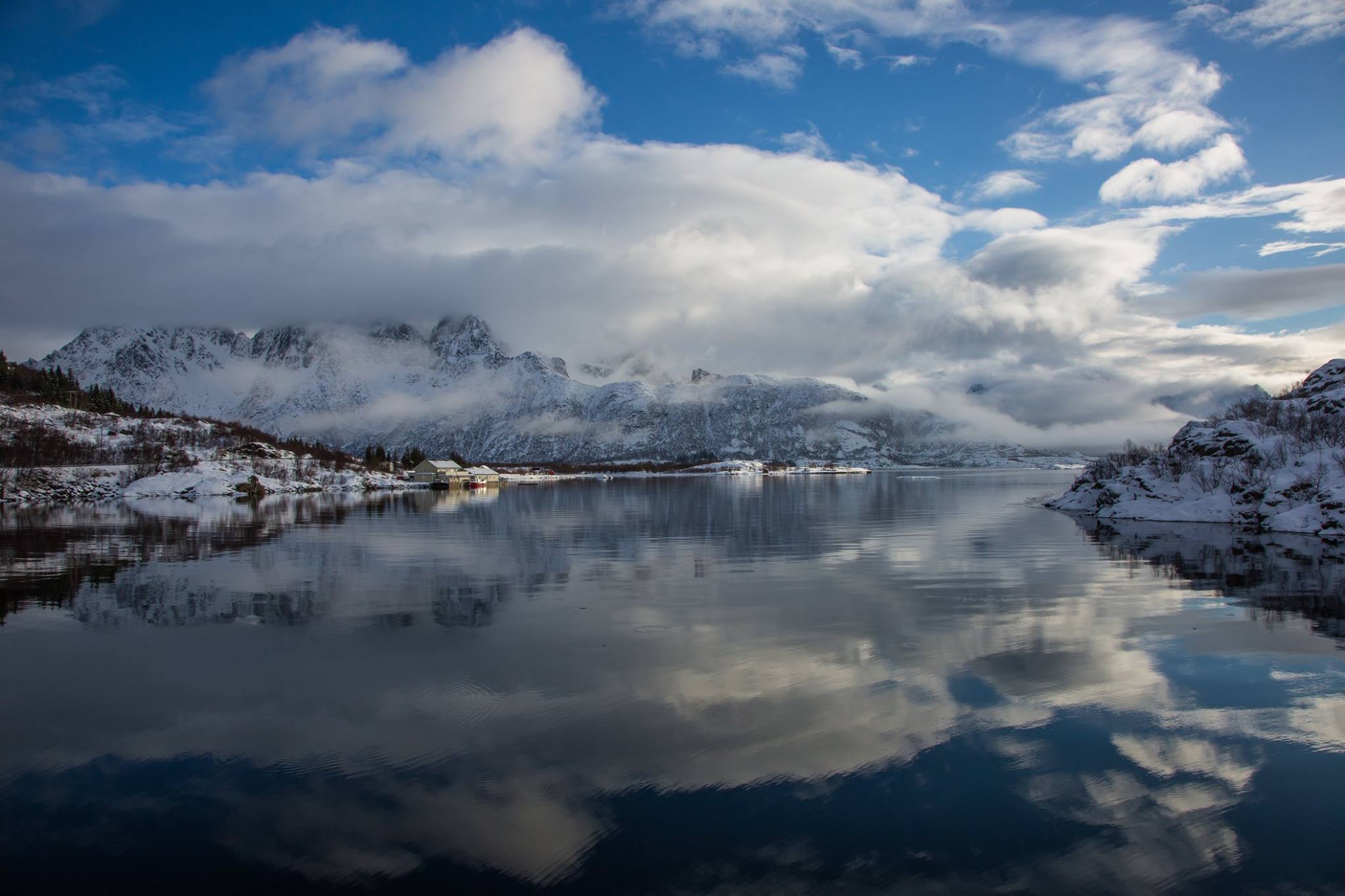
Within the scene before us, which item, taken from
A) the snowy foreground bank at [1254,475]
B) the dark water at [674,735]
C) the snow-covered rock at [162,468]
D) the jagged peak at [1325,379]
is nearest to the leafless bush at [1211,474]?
the snowy foreground bank at [1254,475]

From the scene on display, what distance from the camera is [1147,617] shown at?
2227cm

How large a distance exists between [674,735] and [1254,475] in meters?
62.7

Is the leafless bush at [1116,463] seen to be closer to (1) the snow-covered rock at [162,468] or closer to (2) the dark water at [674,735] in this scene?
(2) the dark water at [674,735]

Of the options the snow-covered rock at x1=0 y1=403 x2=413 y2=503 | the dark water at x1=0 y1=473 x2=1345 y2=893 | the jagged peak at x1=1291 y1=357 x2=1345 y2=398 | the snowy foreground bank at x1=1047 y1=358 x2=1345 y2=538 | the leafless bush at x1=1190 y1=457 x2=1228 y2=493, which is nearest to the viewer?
the dark water at x1=0 y1=473 x2=1345 y2=893

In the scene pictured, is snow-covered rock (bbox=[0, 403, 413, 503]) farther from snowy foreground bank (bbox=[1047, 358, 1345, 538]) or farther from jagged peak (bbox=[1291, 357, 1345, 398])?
jagged peak (bbox=[1291, 357, 1345, 398])

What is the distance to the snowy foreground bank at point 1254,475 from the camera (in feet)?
167

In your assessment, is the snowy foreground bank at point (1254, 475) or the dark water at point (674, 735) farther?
the snowy foreground bank at point (1254, 475)

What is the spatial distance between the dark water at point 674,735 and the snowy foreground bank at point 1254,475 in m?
26.3

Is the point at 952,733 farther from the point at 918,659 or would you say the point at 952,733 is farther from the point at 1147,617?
the point at 1147,617

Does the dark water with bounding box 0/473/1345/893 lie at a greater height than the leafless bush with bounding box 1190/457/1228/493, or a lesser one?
lesser

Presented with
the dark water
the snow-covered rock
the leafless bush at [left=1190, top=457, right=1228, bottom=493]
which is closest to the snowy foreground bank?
the leafless bush at [left=1190, top=457, right=1228, bottom=493]

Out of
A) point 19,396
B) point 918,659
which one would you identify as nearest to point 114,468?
point 19,396

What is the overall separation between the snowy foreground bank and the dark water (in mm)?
26288

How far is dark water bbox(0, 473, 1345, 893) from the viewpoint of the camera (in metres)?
9.15
